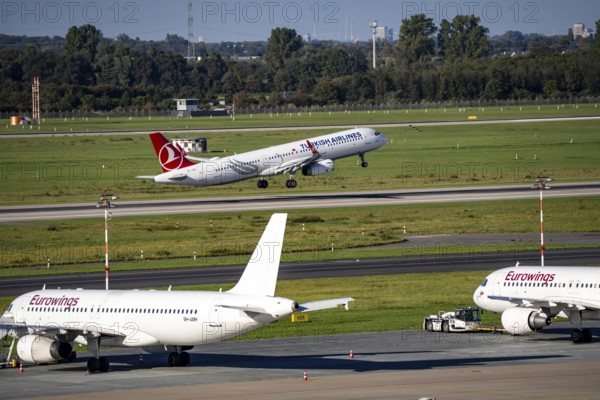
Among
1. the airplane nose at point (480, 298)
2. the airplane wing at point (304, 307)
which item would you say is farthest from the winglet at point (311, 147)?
the airplane wing at point (304, 307)

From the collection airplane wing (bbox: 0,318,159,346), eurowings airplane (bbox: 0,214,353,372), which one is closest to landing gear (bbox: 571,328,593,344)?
eurowings airplane (bbox: 0,214,353,372)

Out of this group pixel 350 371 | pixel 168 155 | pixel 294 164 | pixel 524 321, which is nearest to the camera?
pixel 350 371

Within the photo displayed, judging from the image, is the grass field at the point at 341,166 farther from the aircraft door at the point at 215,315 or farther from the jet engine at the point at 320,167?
the aircraft door at the point at 215,315

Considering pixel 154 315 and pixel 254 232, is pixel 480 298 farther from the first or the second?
pixel 254 232

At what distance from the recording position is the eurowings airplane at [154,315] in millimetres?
49750

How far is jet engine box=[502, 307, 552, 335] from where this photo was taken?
58.1 meters

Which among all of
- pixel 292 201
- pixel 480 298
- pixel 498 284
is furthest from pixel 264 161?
pixel 498 284

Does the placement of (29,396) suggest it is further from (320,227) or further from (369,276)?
(320,227)

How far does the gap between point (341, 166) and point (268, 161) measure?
37.5 metres

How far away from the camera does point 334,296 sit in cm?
7256

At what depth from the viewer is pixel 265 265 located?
164ft

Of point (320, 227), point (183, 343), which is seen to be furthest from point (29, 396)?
point (320, 227)

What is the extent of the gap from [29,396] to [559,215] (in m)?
73.0

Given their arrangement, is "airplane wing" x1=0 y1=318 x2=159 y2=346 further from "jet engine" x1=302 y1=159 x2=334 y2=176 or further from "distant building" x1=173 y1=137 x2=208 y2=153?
"distant building" x1=173 y1=137 x2=208 y2=153
